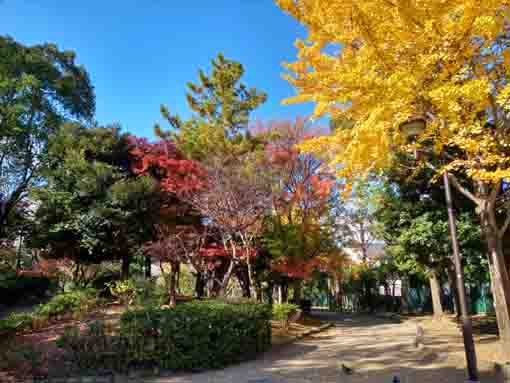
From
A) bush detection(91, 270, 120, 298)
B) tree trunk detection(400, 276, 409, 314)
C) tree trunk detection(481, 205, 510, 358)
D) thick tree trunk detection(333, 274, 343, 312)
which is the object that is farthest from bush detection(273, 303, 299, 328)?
thick tree trunk detection(333, 274, 343, 312)

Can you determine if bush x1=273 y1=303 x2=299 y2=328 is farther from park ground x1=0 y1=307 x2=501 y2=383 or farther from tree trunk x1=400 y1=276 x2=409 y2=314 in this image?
tree trunk x1=400 y1=276 x2=409 y2=314

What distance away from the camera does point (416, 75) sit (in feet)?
19.2

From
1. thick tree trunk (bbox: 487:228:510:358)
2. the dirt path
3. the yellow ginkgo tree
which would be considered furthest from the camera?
thick tree trunk (bbox: 487:228:510:358)

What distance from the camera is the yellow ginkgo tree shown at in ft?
18.3

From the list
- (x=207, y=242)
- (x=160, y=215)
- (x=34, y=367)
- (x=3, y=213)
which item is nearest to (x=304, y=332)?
(x=207, y=242)

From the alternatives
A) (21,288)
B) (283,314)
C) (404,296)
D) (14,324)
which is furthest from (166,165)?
(404,296)

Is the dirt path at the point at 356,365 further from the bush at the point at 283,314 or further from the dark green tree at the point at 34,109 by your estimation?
the dark green tree at the point at 34,109

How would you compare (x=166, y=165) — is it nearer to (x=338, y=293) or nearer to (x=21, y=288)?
(x=21, y=288)

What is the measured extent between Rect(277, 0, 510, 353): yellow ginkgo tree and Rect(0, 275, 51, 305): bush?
14.1m

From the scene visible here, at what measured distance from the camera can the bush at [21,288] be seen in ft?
47.8

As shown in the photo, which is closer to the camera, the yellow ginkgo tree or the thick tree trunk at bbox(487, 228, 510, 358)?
the yellow ginkgo tree

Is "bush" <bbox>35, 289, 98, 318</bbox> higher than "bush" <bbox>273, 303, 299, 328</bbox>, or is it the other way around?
"bush" <bbox>35, 289, 98, 318</bbox>

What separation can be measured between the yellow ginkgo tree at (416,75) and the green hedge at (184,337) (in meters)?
4.08

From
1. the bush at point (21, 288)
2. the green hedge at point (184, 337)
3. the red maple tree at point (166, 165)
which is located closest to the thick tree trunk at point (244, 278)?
the red maple tree at point (166, 165)
